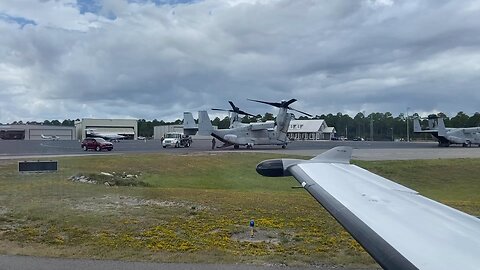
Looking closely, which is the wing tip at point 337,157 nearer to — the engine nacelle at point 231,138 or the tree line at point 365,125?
the engine nacelle at point 231,138

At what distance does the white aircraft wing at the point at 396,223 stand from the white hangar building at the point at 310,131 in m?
126

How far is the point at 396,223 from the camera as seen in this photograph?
11.1 ft

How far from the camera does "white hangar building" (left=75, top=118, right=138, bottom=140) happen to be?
421 feet

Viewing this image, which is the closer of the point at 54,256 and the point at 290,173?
A: the point at 290,173

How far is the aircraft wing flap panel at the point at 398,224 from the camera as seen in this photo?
265cm

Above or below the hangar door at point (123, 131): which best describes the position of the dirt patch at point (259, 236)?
below

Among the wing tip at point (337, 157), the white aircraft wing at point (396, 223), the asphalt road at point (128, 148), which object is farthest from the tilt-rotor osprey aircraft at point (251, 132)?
the white aircraft wing at point (396, 223)

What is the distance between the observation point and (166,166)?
25453mm

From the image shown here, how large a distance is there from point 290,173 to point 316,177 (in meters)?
1.07

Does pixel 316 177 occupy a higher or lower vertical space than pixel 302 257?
higher

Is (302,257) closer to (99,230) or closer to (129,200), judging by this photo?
(99,230)

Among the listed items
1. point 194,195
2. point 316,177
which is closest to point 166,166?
point 194,195

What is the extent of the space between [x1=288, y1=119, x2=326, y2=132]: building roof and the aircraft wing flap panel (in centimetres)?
13016

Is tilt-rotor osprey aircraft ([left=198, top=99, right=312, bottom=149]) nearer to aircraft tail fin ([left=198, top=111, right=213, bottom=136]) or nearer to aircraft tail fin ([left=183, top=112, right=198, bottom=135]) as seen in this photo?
aircraft tail fin ([left=198, top=111, right=213, bottom=136])
